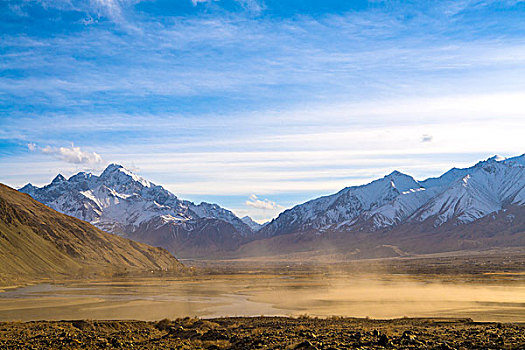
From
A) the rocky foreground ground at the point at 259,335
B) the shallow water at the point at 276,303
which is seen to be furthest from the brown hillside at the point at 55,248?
the rocky foreground ground at the point at 259,335

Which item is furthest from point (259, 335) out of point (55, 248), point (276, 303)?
point (55, 248)

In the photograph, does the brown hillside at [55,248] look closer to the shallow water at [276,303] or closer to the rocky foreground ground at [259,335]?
the shallow water at [276,303]

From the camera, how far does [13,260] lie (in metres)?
105

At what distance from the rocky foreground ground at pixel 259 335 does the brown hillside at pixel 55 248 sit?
6872 centimetres

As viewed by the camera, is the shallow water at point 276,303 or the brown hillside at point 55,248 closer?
the shallow water at point 276,303

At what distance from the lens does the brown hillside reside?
108988 millimetres

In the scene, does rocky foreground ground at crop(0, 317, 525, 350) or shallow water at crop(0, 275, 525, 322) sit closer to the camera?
rocky foreground ground at crop(0, 317, 525, 350)

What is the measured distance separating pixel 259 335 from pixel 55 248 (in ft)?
361

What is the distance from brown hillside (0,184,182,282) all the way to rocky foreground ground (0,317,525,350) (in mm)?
68719

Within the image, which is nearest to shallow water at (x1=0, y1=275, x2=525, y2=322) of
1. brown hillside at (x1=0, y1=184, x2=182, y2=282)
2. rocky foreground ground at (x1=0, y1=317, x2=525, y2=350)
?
rocky foreground ground at (x1=0, y1=317, x2=525, y2=350)

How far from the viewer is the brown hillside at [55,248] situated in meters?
109

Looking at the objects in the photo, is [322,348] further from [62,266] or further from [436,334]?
[62,266]

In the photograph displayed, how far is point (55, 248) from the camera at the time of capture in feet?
415

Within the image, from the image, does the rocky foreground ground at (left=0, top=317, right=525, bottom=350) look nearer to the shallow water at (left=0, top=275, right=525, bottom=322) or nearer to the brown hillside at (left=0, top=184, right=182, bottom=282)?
the shallow water at (left=0, top=275, right=525, bottom=322)
